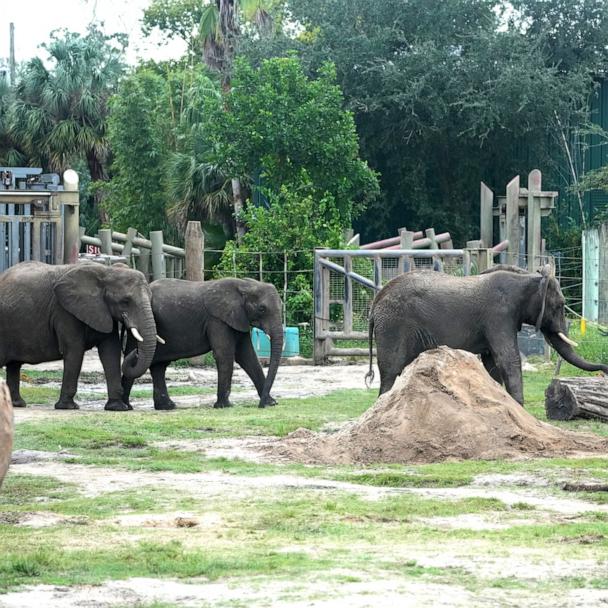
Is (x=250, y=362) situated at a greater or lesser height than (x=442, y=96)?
lesser

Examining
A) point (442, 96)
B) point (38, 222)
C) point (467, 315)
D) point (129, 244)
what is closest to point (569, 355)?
point (467, 315)

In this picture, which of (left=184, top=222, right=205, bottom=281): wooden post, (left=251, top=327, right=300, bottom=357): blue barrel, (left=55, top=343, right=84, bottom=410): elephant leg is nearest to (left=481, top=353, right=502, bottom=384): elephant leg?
(left=55, top=343, right=84, bottom=410): elephant leg

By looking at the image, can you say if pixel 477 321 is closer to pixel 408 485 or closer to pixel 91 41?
pixel 408 485

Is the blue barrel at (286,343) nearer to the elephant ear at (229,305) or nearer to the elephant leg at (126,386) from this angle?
the elephant ear at (229,305)

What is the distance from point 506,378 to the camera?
52.3ft

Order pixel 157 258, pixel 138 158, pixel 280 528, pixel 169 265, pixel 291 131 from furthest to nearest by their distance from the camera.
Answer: pixel 138 158 → pixel 291 131 → pixel 169 265 → pixel 157 258 → pixel 280 528

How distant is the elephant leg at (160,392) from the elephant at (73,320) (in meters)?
0.32

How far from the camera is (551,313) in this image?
16344 mm

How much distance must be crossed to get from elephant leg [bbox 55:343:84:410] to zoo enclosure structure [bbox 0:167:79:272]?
4.02 meters

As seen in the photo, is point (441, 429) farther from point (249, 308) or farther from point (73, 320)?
point (73, 320)

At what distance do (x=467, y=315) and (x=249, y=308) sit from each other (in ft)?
9.54

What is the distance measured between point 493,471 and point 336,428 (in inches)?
129

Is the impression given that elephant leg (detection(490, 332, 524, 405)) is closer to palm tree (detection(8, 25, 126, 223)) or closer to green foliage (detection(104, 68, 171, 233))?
green foliage (detection(104, 68, 171, 233))

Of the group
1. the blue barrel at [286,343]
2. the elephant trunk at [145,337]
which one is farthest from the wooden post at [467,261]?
the elephant trunk at [145,337]
